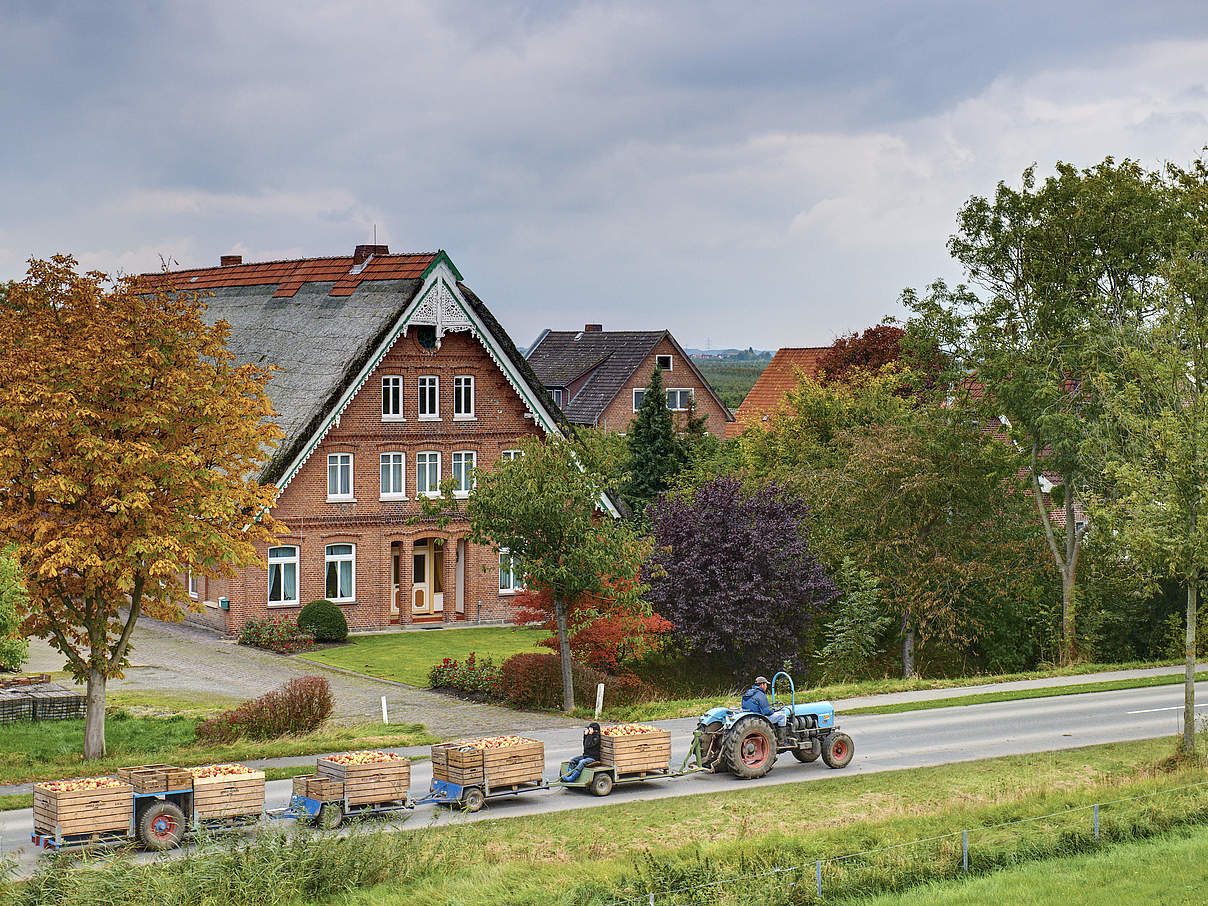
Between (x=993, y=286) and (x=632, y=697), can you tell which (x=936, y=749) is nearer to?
(x=632, y=697)

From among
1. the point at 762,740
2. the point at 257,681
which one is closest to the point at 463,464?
the point at 257,681

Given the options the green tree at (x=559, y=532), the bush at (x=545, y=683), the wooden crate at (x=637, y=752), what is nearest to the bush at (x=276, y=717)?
the bush at (x=545, y=683)

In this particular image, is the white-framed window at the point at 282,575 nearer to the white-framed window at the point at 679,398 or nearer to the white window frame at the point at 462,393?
the white window frame at the point at 462,393

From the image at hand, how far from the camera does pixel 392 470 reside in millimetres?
46625

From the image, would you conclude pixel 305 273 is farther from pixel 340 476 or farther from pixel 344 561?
pixel 344 561

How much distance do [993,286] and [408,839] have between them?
27.3 meters

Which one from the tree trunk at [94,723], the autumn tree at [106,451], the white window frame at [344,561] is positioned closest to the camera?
the autumn tree at [106,451]

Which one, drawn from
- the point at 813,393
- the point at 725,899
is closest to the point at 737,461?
the point at 813,393

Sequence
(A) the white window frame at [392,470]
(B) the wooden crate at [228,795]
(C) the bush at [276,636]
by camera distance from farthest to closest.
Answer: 1. (A) the white window frame at [392,470]
2. (C) the bush at [276,636]
3. (B) the wooden crate at [228,795]

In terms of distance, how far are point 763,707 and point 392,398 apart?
25468mm

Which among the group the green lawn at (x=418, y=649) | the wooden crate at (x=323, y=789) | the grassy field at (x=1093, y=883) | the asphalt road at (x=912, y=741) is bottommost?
the grassy field at (x=1093, y=883)

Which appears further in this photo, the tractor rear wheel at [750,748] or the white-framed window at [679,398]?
the white-framed window at [679,398]

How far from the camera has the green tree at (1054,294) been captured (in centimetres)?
3750

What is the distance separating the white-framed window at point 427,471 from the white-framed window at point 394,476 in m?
0.54
